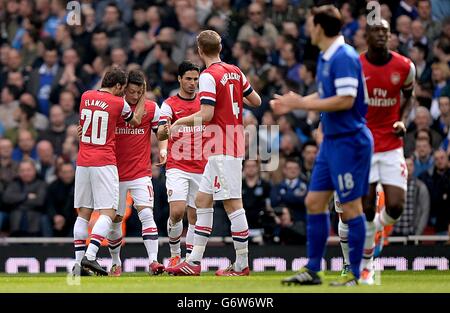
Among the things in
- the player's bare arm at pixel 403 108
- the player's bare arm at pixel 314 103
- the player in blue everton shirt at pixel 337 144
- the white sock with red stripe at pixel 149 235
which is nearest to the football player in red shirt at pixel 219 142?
the white sock with red stripe at pixel 149 235

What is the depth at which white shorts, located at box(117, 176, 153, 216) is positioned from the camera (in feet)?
52.1

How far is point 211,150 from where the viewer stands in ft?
48.5

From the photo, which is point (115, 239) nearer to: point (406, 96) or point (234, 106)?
point (234, 106)

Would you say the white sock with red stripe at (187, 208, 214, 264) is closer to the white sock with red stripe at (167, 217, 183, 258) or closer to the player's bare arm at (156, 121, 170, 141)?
the player's bare arm at (156, 121, 170, 141)

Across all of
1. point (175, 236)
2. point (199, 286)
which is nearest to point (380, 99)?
point (199, 286)

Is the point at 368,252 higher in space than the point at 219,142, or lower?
lower

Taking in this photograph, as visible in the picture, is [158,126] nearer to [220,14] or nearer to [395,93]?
[395,93]

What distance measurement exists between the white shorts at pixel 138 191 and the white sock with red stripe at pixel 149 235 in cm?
12

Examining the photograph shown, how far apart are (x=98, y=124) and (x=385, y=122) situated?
3771 millimetres

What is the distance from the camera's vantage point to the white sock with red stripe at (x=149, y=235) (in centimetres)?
1578

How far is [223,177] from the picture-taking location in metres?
14.6

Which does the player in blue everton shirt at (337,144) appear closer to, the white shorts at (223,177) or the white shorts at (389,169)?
the white shorts at (389,169)
